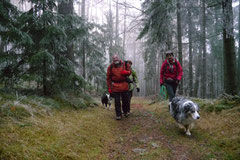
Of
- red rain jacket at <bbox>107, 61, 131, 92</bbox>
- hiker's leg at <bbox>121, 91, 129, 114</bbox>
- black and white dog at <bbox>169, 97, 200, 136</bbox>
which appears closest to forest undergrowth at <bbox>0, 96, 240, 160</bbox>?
black and white dog at <bbox>169, 97, 200, 136</bbox>

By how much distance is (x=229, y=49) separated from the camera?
488 cm

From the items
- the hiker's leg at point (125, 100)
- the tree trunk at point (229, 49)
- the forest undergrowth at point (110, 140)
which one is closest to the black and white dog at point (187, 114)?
the forest undergrowth at point (110, 140)

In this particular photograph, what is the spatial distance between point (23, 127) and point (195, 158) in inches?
123

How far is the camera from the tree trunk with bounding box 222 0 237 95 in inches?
184

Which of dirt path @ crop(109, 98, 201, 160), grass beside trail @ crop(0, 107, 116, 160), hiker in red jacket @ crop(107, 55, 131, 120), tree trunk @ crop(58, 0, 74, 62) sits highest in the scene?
tree trunk @ crop(58, 0, 74, 62)

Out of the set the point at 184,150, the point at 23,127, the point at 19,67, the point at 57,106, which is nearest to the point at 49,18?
the point at 19,67

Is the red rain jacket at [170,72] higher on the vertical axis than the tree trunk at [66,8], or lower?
lower

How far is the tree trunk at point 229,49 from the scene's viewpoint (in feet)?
15.3

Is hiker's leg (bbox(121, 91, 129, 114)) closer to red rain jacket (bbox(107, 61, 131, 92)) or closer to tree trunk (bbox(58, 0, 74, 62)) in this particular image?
→ red rain jacket (bbox(107, 61, 131, 92))

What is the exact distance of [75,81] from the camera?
574cm

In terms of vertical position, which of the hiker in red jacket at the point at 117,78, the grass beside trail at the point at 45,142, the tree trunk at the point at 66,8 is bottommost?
the grass beside trail at the point at 45,142

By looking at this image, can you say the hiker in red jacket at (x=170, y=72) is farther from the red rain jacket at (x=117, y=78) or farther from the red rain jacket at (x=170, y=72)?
the red rain jacket at (x=117, y=78)

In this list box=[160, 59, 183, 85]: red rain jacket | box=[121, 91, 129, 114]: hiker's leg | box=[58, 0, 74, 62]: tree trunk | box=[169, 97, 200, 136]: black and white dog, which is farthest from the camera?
box=[58, 0, 74, 62]: tree trunk

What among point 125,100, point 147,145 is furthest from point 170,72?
point 147,145
